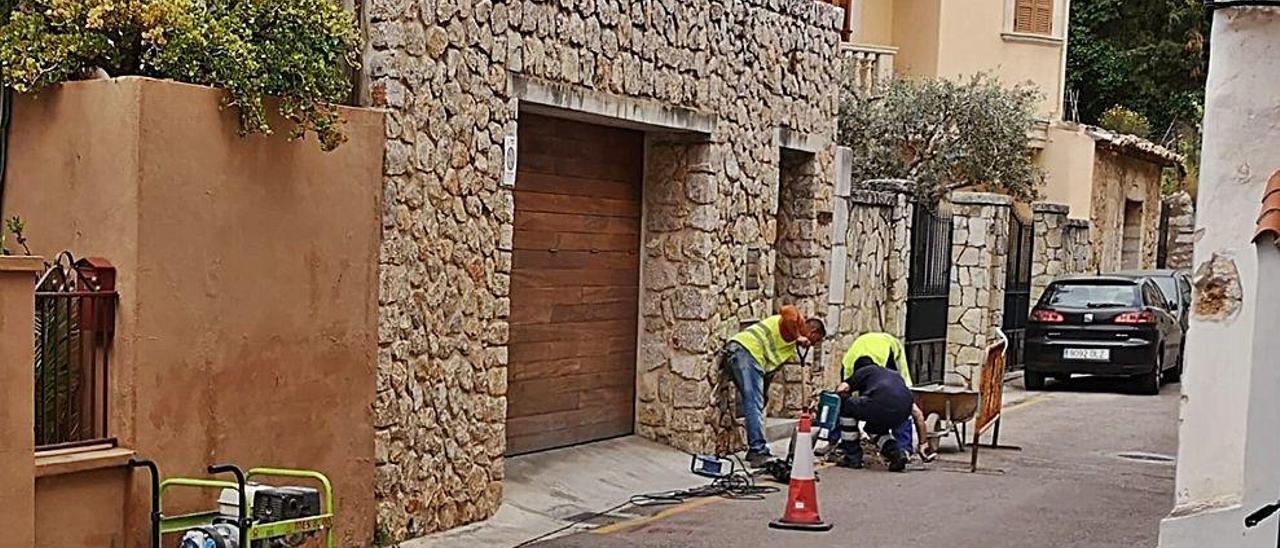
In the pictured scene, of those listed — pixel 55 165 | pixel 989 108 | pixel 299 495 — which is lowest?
pixel 299 495

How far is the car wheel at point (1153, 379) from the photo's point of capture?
2122cm

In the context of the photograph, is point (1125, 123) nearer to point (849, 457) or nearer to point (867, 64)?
point (867, 64)

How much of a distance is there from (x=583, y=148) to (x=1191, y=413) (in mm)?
6980

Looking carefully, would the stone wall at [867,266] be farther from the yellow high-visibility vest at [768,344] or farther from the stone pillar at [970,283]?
the yellow high-visibility vest at [768,344]

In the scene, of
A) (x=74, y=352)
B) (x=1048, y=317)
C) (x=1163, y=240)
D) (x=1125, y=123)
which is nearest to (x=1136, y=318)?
(x=1048, y=317)

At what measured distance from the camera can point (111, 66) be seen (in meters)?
8.71

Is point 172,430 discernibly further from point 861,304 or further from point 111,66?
point 861,304

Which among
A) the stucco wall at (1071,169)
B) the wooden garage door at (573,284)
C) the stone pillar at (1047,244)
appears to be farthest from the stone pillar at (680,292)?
the stucco wall at (1071,169)


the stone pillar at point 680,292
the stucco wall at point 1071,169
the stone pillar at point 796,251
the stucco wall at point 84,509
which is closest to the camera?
the stucco wall at point 84,509

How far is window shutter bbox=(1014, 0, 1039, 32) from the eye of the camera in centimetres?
2798

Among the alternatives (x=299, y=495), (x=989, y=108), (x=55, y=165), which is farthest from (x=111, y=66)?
(x=989, y=108)

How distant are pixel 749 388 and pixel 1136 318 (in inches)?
344

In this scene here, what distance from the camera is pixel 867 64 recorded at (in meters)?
25.2

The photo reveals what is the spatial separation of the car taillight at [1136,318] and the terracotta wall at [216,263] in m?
13.4
